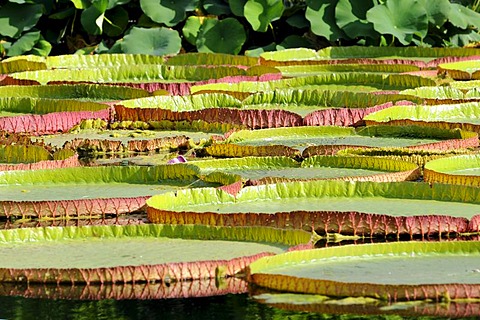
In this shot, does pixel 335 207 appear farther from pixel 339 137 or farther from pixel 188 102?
pixel 188 102

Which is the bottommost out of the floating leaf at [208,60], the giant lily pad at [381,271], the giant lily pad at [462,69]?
the giant lily pad at [381,271]

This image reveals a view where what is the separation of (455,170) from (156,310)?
8.64 feet

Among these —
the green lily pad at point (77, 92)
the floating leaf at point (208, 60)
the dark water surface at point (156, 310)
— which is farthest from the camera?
the floating leaf at point (208, 60)

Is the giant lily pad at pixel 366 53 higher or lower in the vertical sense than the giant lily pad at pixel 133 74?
higher

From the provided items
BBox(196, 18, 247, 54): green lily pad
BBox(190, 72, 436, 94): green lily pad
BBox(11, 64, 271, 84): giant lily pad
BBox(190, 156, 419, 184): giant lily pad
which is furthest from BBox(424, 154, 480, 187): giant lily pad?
BBox(196, 18, 247, 54): green lily pad

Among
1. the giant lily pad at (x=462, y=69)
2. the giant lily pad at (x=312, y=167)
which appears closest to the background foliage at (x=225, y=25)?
the giant lily pad at (x=462, y=69)

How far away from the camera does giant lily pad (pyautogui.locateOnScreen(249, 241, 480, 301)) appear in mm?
3818

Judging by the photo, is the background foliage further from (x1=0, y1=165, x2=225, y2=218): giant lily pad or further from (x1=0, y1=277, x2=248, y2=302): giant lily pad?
(x1=0, y1=277, x2=248, y2=302): giant lily pad

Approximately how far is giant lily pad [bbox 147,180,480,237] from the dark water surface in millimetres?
938

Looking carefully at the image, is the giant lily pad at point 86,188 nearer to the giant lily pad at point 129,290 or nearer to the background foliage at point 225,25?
the giant lily pad at point 129,290

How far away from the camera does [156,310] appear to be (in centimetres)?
388

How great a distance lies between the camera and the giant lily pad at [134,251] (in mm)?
4176

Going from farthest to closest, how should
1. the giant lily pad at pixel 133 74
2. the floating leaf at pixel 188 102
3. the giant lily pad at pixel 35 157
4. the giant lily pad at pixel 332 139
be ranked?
the giant lily pad at pixel 133 74, the floating leaf at pixel 188 102, the giant lily pad at pixel 332 139, the giant lily pad at pixel 35 157

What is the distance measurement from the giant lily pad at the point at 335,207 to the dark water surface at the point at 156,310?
0.94 m
